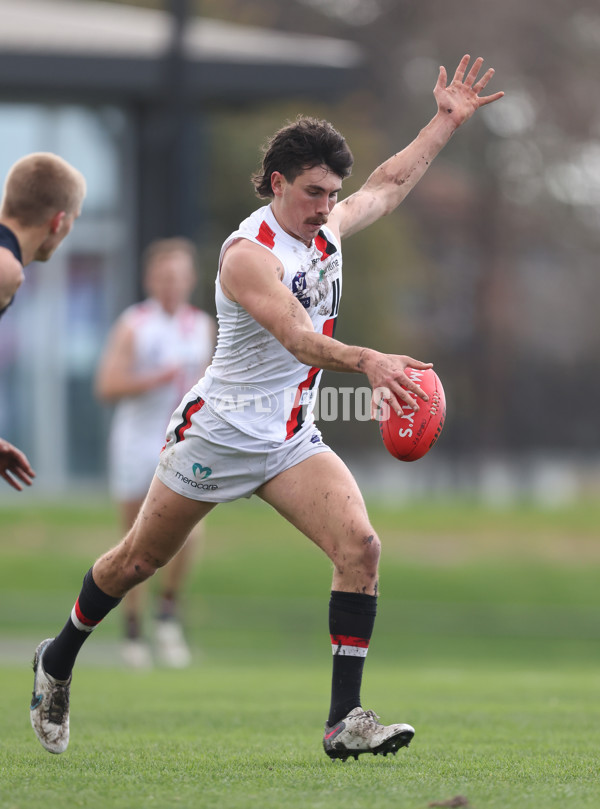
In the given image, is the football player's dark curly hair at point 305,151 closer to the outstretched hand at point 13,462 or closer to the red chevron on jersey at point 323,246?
the red chevron on jersey at point 323,246

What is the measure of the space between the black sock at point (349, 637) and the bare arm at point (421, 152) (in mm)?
1631

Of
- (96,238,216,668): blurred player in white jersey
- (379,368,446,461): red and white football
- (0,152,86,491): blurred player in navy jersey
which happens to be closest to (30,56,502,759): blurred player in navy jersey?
(379,368,446,461): red and white football

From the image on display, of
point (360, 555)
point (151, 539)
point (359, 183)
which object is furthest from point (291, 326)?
point (359, 183)

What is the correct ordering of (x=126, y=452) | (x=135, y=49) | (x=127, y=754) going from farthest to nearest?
(x=135, y=49)
(x=126, y=452)
(x=127, y=754)

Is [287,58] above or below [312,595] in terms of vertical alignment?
A: above

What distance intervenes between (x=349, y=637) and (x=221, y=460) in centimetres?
81

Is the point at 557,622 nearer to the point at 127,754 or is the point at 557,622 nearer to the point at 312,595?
the point at 312,595

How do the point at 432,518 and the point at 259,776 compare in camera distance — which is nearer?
the point at 259,776

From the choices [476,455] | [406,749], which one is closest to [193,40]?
[406,749]

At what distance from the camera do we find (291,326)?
459 cm

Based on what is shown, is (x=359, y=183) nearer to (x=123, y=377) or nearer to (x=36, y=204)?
(x=123, y=377)

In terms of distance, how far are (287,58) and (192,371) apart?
10.4 m

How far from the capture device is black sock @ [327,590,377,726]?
15.9ft

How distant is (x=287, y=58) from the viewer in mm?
19547
